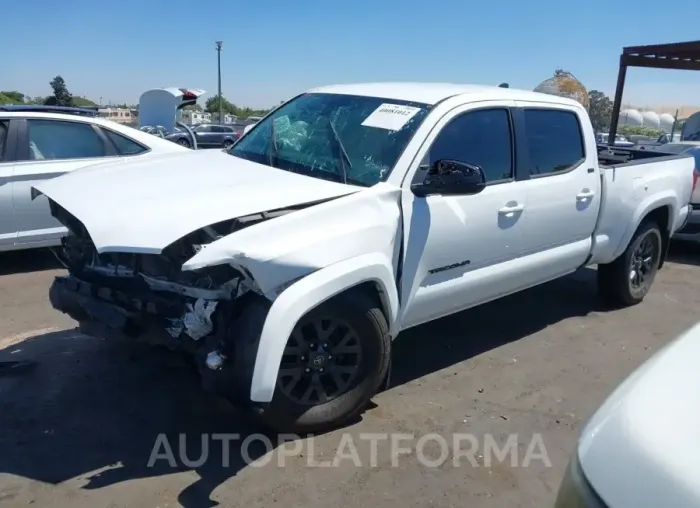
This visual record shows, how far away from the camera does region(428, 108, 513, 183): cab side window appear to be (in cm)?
398

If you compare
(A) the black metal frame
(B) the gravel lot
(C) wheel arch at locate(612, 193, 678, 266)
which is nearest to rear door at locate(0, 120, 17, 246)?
(B) the gravel lot

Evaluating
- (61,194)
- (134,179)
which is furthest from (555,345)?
(61,194)

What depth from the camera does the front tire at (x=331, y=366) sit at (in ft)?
10.9

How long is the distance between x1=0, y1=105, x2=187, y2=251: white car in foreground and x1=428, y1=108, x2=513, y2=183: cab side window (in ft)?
10.6

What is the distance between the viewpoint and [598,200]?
5.09 meters

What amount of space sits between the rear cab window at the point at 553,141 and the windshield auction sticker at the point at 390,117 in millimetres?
1039

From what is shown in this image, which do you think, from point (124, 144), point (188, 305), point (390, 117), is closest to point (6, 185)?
point (124, 144)

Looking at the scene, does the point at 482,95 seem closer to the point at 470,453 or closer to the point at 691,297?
the point at 470,453

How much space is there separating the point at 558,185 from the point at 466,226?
3.64 feet

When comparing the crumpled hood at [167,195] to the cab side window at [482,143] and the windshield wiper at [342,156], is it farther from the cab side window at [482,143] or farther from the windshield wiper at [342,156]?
the cab side window at [482,143]

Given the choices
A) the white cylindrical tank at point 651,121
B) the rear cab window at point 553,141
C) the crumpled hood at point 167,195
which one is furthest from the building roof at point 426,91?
the white cylindrical tank at point 651,121

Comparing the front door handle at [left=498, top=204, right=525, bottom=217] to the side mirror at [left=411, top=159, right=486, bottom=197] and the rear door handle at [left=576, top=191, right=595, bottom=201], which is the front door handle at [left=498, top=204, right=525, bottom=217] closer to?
the side mirror at [left=411, top=159, right=486, bottom=197]

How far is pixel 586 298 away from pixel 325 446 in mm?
3802

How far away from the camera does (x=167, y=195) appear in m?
3.39
